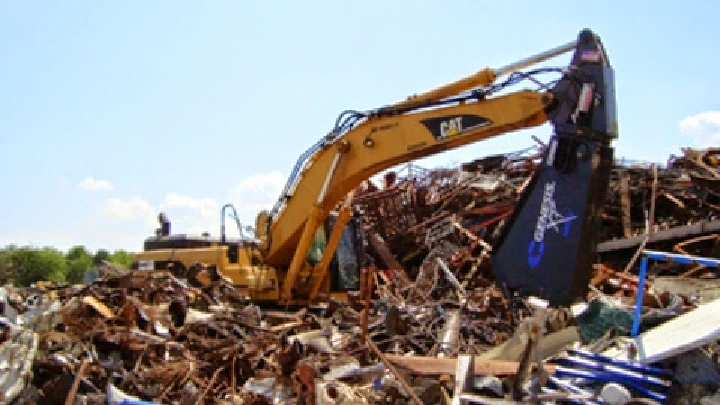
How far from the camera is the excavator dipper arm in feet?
25.8

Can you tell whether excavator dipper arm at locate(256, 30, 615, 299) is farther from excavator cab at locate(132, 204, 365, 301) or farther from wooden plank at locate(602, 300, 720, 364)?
wooden plank at locate(602, 300, 720, 364)

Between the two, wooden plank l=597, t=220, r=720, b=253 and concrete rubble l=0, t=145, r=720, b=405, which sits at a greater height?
wooden plank l=597, t=220, r=720, b=253

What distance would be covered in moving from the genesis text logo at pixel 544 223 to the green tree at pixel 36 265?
31.9 meters

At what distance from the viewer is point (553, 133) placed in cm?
820

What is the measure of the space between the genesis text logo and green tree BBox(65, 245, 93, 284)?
102 ft

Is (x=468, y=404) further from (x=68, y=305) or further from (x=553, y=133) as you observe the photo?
(x=68, y=305)

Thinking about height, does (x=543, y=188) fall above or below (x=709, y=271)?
above

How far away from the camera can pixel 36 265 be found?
1446 inches

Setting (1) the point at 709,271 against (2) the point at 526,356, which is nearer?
(2) the point at 526,356

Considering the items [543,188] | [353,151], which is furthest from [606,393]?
[353,151]

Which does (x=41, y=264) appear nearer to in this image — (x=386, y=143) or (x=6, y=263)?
(x=6, y=263)

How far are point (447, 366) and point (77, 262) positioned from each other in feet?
119

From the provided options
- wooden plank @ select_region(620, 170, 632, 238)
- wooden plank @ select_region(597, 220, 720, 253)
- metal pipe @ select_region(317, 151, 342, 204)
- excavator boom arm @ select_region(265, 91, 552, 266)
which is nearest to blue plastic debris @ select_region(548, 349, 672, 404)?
excavator boom arm @ select_region(265, 91, 552, 266)

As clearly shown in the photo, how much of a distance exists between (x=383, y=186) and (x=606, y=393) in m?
11.4
